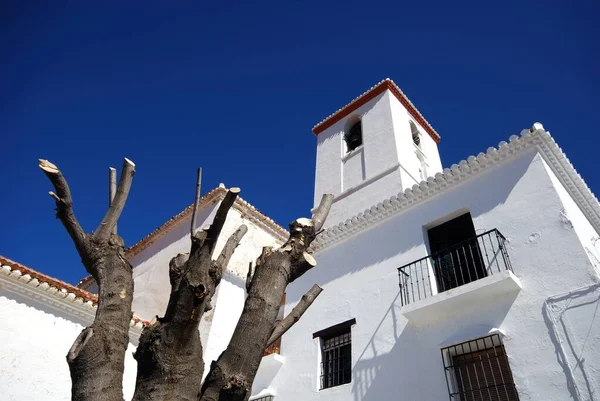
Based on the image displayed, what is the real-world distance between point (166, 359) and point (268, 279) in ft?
3.04

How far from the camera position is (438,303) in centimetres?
632

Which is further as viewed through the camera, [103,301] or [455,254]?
[455,254]

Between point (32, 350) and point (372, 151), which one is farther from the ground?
point (372, 151)

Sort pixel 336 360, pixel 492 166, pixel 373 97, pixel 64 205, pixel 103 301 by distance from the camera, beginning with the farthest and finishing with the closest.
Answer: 1. pixel 373 97
2. pixel 336 360
3. pixel 492 166
4. pixel 64 205
5. pixel 103 301

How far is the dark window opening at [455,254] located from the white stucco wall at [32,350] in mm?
7179

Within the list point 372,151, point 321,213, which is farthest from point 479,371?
point 372,151

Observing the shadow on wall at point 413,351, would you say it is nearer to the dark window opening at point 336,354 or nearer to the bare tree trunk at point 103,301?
the dark window opening at point 336,354

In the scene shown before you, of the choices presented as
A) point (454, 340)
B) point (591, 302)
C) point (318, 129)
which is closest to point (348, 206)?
point (318, 129)

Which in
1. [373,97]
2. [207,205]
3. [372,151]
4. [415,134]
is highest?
[373,97]

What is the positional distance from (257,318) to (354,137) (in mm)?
11121

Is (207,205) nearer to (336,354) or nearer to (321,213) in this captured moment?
(336,354)

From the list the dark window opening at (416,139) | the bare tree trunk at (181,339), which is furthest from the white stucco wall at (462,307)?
the dark window opening at (416,139)

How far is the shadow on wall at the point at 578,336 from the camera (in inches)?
194

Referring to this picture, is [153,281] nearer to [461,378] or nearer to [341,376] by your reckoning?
[341,376]
